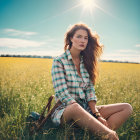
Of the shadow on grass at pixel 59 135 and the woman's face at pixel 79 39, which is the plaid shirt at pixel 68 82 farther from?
the shadow on grass at pixel 59 135

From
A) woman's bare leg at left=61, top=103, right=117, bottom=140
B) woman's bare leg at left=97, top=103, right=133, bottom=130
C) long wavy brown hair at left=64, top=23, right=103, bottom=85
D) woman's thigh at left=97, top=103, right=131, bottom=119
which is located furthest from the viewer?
long wavy brown hair at left=64, top=23, right=103, bottom=85

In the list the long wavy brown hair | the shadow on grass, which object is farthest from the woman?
the shadow on grass

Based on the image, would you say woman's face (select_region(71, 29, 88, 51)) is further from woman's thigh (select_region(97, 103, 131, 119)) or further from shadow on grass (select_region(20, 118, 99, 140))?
shadow on grass (select_region(20, 118, 99, 140))

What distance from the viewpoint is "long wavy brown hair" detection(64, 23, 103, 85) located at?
107 inches

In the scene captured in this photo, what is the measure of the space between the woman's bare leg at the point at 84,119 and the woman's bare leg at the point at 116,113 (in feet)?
1.94

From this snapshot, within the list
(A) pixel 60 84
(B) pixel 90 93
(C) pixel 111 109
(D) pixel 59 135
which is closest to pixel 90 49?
(B) pixel 90 93

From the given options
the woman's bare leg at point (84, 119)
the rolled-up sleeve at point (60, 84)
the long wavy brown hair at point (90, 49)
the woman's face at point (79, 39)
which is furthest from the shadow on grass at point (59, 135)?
the woman's face at point (79, 39)

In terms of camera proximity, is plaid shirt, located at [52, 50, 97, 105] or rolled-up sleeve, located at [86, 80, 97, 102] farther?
rolled-up sleeve, located at [86, 80, 97, 102]

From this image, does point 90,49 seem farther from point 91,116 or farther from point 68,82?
point 91,116

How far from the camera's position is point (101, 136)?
1883 millimetres

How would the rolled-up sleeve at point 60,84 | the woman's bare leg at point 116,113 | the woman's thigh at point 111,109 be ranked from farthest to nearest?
1. the woman's thigh at point 111,109
2. the woman's bare leg at point 116,113
3. the rolled-up sleeve at point 60,84

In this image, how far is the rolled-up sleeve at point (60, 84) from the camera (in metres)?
Answer: 2.24

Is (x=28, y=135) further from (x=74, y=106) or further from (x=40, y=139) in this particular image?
(x=74, y=106)

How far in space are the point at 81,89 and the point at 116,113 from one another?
71 cm
